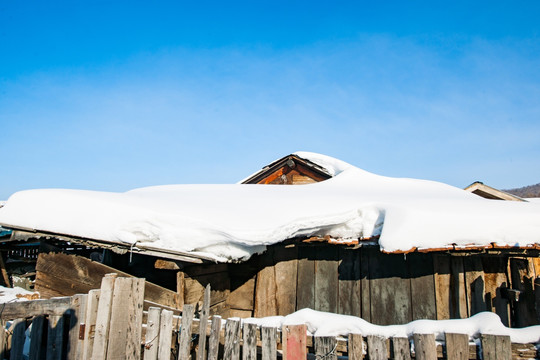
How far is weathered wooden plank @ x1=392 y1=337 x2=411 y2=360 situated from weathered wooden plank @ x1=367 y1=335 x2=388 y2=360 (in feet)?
0.26

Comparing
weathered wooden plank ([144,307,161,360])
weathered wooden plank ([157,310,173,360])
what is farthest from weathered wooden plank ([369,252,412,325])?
weathered wooden plank ([144,307,161,360])

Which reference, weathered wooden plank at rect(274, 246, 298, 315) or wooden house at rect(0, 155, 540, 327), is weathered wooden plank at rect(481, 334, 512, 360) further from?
weathered wooden plank at rect(274, 246, 298, 315)

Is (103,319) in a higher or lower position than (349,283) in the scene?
lower

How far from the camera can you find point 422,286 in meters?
4.57

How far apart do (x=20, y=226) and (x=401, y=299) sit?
510 cm

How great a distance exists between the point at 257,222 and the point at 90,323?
7.01 ft

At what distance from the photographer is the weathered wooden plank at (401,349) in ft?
9.45

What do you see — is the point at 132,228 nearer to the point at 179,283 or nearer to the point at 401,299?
the point at 179,283

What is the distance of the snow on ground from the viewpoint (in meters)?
2.89

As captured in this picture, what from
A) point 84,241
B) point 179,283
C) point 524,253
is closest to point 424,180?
point 524,253

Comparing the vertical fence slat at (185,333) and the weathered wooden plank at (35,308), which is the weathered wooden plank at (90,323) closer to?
the weathered wooden plank at (35,308)

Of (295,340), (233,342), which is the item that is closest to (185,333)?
(233,342)

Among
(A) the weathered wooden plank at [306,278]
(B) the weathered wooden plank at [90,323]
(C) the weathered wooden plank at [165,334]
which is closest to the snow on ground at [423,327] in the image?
(C) the weathered wooden plank at [165,334]

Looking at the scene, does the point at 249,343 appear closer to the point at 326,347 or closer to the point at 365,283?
the point at 326,347
